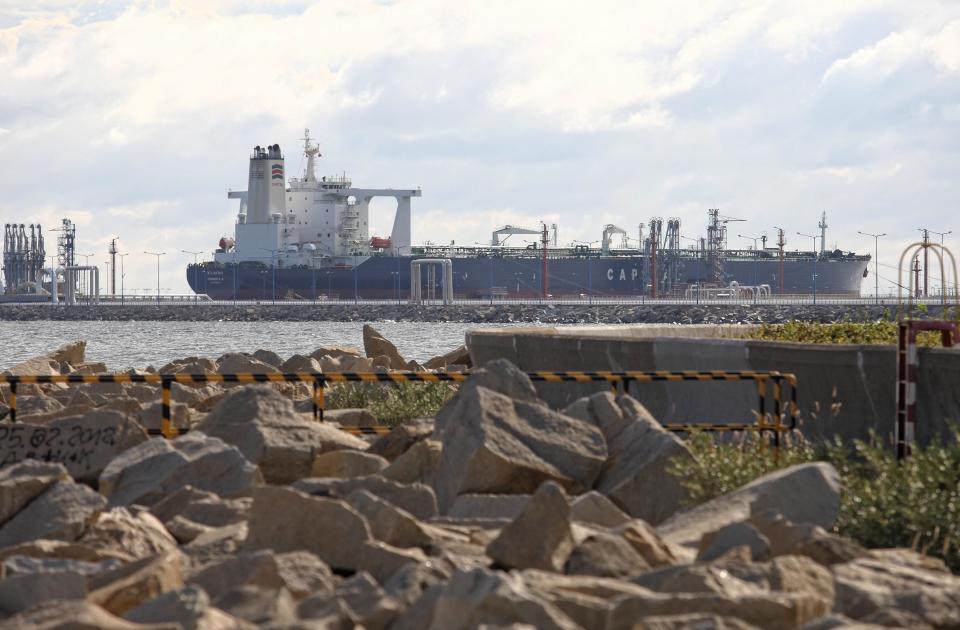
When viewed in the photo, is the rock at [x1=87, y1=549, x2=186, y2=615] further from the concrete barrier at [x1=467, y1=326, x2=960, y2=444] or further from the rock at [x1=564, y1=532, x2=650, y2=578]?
the concrete barrier at [x1=467, y1=326, x2=960, y2=444]

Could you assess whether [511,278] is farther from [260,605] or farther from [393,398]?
[260,605]

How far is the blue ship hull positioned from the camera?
11150 centimetres

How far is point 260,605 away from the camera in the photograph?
4953mm

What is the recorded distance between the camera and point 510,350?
1427 centimetres

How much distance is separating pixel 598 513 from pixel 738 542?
112 centimetres

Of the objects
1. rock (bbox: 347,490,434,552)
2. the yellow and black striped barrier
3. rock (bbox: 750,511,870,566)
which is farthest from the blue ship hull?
rock (bbox: 750,511,870,566)

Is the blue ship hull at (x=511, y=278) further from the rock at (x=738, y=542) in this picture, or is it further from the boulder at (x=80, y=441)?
the rock at (x=738, y=542)

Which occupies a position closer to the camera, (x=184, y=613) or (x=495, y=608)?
(x=495, y=608)

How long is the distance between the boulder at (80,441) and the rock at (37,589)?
135 inches

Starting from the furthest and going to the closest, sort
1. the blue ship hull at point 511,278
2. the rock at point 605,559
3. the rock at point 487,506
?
the blue ship hull at point 511,278 < the rock at point 487,506 < the rock at point 605,559

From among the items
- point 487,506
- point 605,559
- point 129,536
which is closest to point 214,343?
point 487,506

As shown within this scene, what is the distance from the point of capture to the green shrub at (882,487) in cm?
690

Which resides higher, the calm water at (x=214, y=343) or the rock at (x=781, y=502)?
the rock at (x=781, y=502)

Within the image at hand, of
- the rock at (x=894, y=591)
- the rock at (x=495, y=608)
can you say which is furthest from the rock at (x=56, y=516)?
the rock at (x=894, y=591)
